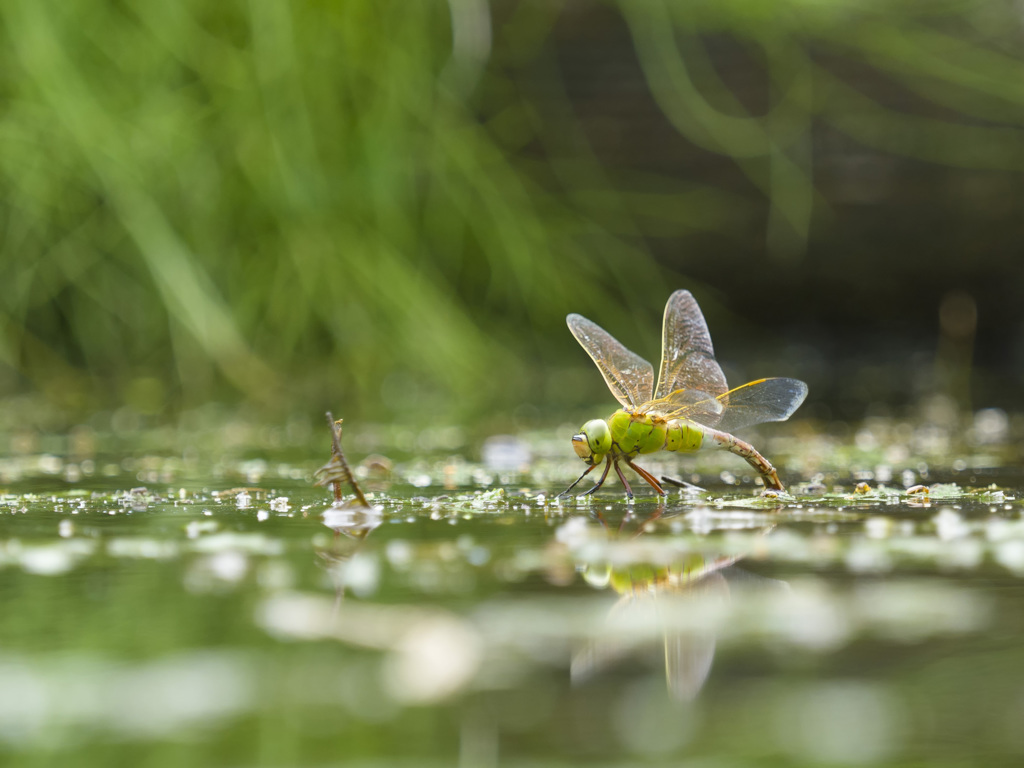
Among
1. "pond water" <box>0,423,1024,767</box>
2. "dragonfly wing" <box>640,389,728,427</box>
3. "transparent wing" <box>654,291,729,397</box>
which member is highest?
"transparent wing" <box>654,291,729,397</box>

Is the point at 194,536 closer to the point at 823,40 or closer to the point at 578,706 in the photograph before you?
the point at 578,706

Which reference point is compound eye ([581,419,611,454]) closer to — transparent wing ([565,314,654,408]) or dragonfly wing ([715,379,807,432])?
transparent wing ([565,314,654,408])

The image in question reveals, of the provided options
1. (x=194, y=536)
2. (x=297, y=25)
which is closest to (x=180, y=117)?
(x=297, y=25)

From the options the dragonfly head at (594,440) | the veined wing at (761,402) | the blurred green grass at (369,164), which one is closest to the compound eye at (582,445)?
the dragonfly head at (594,440)

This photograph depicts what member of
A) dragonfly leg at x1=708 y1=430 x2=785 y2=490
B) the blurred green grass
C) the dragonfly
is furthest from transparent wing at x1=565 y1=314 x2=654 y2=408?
the blurred green grass

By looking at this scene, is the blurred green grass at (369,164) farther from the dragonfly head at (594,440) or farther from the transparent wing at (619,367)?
the dragonfly head at (594,440)

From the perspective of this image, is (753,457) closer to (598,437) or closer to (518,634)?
(598,437)
